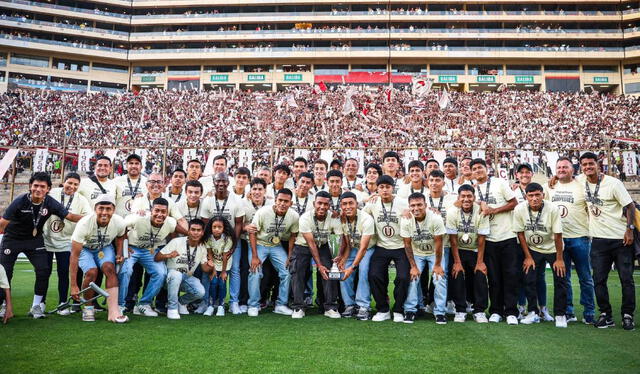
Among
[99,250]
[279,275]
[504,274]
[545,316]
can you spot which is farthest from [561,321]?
[99,250]

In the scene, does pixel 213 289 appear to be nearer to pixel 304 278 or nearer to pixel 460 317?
pixel 304 278

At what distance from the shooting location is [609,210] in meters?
5.88

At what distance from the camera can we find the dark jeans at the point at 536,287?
566 cm

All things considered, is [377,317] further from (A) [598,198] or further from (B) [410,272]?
(A) [598,198]

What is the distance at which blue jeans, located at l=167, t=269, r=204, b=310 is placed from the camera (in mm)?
5938

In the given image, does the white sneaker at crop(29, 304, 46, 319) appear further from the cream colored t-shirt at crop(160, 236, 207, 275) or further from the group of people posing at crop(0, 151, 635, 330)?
the cream colored t-shirt at crop(160, 236, 207, 275)

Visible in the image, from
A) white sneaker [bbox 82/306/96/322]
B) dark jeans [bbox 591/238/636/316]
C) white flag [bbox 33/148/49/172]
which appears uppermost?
white flag [bbox 33/148/49/172]

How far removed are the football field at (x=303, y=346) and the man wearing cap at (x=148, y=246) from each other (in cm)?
32

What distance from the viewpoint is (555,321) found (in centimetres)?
578

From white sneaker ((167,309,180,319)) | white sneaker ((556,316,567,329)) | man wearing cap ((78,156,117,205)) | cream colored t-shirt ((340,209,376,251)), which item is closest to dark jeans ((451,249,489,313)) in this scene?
white sneaker ((556,316,567,329))

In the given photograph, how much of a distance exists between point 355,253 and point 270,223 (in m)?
1.35

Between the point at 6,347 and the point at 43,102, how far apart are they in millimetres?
40935

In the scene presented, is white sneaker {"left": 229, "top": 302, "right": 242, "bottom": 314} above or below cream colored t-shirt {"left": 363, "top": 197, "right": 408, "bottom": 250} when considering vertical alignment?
below

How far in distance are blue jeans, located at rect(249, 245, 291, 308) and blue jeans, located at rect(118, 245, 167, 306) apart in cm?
127
